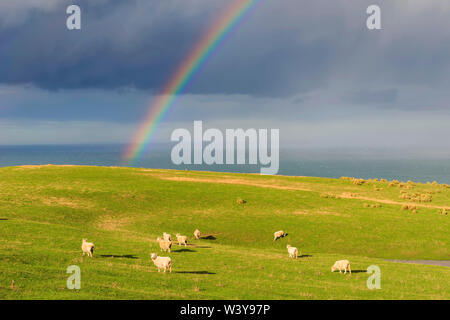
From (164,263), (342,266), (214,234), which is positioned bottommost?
(214,234)

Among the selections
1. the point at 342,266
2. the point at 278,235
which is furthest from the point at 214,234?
the point at 342,266

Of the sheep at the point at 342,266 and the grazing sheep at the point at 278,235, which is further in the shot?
the grazing sheep at the point at 278,235

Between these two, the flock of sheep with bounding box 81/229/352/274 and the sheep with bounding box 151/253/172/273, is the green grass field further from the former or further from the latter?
the sheep with bounding box 151/253/172/273

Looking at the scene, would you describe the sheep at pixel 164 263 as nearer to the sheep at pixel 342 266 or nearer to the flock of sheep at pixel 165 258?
the flock of sheep at pixel 165 258

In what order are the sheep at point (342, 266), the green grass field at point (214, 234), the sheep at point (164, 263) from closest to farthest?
the green grass field at point (214, 234), the sheep at point (164, 263), the sheep at point (342, 266)

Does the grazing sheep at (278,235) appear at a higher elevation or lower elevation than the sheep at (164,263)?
lower

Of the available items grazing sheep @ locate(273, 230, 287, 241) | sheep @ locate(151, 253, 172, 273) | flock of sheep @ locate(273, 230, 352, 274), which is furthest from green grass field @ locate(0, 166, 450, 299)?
grazing sheep @ locate(273, 230, 287, 241)

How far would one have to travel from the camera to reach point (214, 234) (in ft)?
155

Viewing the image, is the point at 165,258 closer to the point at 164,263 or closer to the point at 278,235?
the point at 164,263

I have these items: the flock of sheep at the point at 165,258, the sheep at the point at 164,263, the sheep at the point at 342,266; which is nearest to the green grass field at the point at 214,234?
the sheep at the point at 342,266

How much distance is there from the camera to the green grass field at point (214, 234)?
22172 mm

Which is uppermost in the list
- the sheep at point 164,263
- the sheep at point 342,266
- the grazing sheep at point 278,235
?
the sheep at point 164,263
